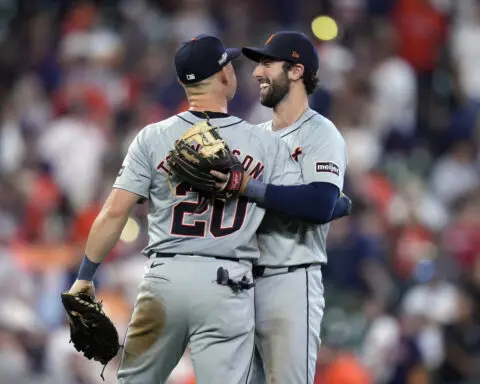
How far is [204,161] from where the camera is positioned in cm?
498

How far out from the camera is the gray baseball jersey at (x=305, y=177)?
5.37 meters

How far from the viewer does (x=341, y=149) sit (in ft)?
18.0

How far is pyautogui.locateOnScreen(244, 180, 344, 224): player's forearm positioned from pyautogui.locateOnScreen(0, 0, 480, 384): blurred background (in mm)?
3710

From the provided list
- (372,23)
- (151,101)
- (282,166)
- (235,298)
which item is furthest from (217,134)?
(372,23)

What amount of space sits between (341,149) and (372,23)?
7.73 m

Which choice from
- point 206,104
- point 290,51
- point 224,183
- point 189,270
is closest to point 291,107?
point 290,51

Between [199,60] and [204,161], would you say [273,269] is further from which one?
[199,60]

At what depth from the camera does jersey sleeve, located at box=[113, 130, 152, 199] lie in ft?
16.9

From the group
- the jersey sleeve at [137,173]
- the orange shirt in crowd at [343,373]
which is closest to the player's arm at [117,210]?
the jersey sleeve at [137,173]

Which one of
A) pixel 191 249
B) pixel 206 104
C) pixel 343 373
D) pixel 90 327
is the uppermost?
pixel 206 104

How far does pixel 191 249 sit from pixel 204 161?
403 mm

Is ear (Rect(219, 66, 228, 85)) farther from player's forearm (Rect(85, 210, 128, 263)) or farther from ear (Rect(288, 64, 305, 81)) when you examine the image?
player's forearm (Rect(85, 210, 128, 263))

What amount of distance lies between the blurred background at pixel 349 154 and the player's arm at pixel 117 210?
3321 mm

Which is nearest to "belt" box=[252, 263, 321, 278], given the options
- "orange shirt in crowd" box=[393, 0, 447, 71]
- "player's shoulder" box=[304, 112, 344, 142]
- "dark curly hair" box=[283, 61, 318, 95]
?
"player's shoulder" box=[304, 112, 344, 142]
